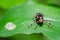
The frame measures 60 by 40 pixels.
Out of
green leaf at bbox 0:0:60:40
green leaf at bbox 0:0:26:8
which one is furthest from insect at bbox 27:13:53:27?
green leaf at bbox 0:0:26:8

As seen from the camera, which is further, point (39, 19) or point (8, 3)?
point (8, 3)

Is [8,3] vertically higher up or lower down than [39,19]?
higher up

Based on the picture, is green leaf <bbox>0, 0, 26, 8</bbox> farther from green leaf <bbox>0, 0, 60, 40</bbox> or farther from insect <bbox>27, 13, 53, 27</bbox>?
insect <bbox>27, 13, 53, 27</bbox>

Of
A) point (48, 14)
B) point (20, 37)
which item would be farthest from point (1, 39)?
point (48, 14)

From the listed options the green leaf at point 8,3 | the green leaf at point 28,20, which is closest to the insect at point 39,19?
the green leaf at point 28,20

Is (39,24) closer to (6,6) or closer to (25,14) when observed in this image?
(25,14)

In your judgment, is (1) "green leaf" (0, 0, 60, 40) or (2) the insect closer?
(1) "green leaf" (0, 0, 60, 40)

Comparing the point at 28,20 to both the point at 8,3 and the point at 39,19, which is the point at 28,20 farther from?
the point at 8,3

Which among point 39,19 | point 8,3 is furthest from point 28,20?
point 8,3
